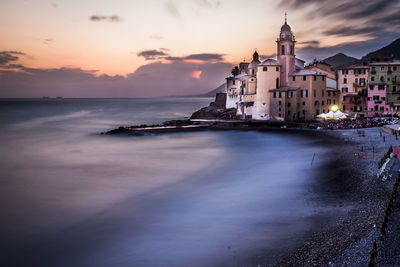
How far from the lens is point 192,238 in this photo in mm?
14617

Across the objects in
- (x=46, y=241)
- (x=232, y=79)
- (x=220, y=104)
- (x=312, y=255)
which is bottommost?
(x=46, y=241)

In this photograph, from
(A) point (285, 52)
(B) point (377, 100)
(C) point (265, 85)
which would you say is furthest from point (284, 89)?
(B) point (377, 100)

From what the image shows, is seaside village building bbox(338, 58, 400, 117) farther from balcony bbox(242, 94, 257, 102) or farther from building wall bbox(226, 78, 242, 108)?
building wall bbox(226, 78, 242, 108)

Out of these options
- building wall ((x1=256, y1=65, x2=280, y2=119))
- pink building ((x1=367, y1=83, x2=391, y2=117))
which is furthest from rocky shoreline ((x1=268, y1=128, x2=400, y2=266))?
pink building ((x1=367, y1=83, x2=391, y2=117))

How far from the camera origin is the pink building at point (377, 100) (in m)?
63.2

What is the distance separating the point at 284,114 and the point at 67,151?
41.4 metres

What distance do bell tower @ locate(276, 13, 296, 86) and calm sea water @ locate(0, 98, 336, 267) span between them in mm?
30157

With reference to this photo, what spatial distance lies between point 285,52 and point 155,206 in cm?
5497

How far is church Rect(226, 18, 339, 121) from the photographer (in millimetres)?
63625

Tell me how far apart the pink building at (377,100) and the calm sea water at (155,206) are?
32.7 metres

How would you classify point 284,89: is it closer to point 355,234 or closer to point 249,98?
point 249,98

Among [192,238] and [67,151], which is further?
[67,151]

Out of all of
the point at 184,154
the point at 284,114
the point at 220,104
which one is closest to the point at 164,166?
the point at 184,154

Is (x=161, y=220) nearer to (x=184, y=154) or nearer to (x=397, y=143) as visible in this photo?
(x=184, y=154)
